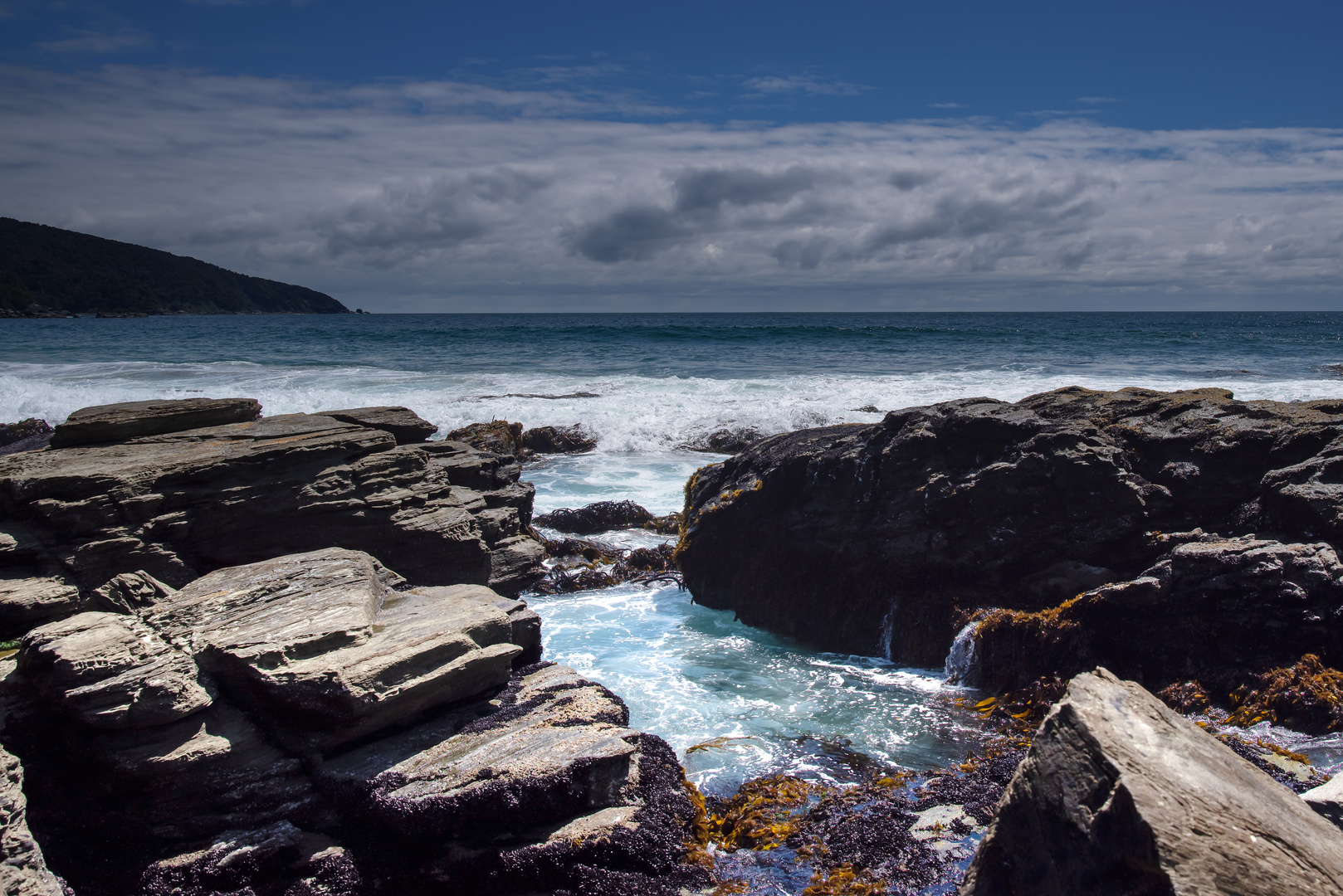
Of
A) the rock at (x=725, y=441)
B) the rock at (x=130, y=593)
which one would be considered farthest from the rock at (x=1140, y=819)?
the rock at (x=725, y=441)

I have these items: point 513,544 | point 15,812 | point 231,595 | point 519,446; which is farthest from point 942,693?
point 519,446

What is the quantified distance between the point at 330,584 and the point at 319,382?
2680 cm

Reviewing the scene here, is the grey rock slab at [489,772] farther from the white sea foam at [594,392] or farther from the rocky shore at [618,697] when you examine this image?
the white sea foam at [594,392]

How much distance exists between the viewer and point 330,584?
233 inches

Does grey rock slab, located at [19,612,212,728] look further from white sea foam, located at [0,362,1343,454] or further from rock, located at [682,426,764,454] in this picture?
rock, located at [682,426,764,454]

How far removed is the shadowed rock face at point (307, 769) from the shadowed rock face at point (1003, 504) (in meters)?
3.75

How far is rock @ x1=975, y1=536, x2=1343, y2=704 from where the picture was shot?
6008 millimetres

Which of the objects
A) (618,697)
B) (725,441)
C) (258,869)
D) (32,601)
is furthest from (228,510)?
(725,441)

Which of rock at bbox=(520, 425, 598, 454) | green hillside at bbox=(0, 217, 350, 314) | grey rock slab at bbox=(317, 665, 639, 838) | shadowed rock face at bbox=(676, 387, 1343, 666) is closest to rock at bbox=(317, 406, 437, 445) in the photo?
shadowed rock face at bbox=(676, 387, 1343, 666)

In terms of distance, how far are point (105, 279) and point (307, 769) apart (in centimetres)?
13186

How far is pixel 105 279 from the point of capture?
108 meters

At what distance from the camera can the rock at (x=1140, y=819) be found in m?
2.91

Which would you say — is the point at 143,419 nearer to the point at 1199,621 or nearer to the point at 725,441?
the point at 1199,621

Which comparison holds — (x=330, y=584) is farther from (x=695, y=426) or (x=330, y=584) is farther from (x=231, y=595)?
(x=695, y=426)
